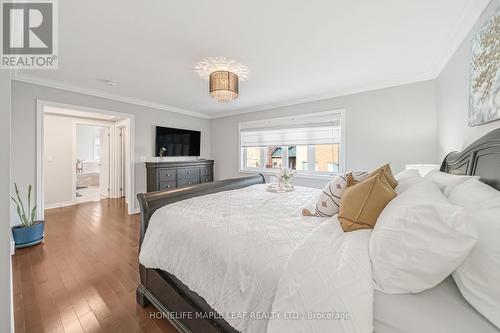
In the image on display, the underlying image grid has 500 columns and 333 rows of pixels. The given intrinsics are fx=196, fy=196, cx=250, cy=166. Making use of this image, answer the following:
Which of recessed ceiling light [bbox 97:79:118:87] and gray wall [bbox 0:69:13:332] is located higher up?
recessed ceiling light [bbox 97:79:118:87]

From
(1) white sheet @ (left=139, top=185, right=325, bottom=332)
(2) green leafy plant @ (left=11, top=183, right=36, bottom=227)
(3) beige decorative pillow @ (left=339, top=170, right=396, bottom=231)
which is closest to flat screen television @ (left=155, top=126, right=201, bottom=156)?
(2) green leafy plant @ (left=11, top=183, right=36, bottom=227)

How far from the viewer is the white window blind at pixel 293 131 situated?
3729 mm

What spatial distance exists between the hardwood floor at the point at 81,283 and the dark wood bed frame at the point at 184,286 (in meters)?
0.19

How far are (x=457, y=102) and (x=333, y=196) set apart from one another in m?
1.78

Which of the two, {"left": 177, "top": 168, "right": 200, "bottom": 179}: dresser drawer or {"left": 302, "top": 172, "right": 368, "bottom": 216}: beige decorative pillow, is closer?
{"left": 302, "top": 172, "right": 368, "bottom": 216}: beige decorative pillow

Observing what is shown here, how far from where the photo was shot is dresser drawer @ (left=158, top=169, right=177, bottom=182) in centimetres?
412

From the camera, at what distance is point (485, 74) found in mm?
1381

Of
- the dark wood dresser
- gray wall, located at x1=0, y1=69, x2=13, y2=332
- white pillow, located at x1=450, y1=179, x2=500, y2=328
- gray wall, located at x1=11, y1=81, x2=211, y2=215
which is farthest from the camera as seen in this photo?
the dark wood dresser

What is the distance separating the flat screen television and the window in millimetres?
1247

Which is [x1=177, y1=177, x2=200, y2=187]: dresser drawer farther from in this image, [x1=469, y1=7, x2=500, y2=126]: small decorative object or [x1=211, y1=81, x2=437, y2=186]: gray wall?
[x1=469, y1=7, x2=500, y2=126]: small decorative object

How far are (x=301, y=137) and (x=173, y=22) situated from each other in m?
3.03

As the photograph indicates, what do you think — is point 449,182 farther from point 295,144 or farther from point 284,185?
point 295,144

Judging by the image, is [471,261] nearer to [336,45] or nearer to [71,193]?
[336,45]

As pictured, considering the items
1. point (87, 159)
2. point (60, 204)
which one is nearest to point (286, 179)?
point (60, 204)
